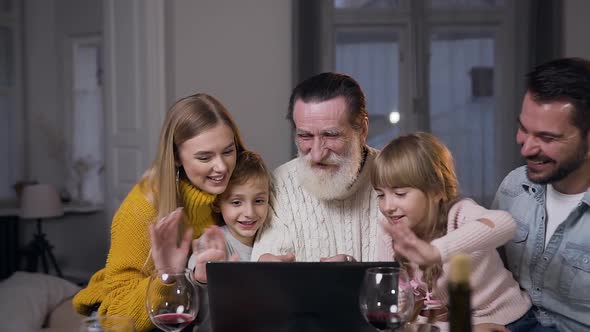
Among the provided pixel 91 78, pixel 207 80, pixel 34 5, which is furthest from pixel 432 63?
pixel 34 5

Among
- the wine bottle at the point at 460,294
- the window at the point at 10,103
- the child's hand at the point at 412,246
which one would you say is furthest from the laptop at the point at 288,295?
the window at the point at 10,103

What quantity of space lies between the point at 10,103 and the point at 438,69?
3.68 metres

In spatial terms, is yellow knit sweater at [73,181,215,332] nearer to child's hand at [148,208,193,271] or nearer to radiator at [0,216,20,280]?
child's hand at [148,208,193,271]

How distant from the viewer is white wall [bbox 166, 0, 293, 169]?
6.10 metres

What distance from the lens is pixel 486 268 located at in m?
2.42

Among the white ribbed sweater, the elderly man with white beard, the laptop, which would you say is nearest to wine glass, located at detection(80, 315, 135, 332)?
the laptop

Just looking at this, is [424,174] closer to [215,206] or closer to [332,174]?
[332,174]

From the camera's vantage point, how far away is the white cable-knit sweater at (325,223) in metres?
2.84

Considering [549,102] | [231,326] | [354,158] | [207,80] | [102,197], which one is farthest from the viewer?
[102,197]

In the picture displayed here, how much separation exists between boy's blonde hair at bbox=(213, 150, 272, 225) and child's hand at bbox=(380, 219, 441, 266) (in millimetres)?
842

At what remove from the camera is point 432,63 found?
249 inches

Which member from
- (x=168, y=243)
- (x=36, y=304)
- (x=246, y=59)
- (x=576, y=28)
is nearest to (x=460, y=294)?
(x=168, y=243)

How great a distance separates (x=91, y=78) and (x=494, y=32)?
348 centimetres

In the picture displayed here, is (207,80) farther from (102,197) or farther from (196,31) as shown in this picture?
(102,197)
